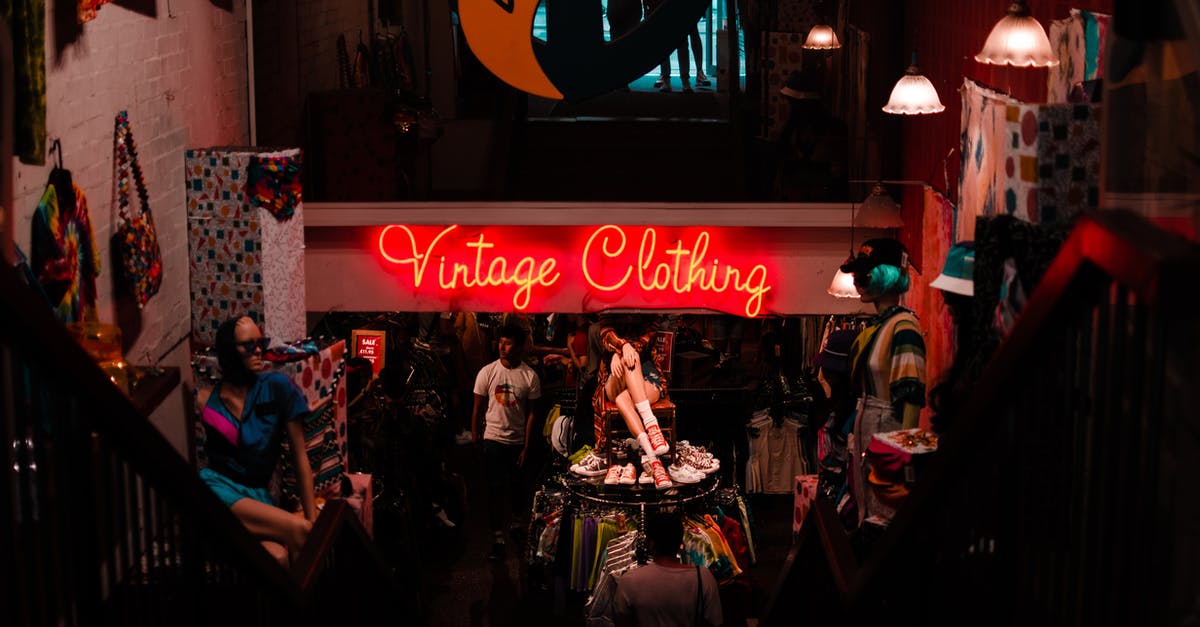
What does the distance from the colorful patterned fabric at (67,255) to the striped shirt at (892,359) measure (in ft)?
11.1

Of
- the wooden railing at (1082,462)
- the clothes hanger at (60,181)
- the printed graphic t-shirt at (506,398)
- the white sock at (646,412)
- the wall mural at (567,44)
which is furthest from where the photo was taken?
the printed graphic t-shirt at (506,398)

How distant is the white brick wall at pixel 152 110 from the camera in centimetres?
604

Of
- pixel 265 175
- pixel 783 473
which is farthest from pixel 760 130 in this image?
pixel 265 175

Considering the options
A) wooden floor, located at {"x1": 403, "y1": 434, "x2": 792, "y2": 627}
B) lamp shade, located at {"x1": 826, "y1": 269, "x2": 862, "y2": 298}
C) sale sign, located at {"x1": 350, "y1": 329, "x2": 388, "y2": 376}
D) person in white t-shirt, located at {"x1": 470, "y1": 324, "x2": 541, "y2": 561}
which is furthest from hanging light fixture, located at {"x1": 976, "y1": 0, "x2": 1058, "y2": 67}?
sale sign, located at {"x1": 350, "y1": 329, "x2": 388, "y2": 376}

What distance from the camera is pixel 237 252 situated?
7.28 m

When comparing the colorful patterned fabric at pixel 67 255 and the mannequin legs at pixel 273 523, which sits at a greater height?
the colorful patterned fabric at pixel 67 255

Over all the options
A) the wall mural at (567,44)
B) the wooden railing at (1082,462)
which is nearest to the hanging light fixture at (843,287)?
the wall mural at (567,44)

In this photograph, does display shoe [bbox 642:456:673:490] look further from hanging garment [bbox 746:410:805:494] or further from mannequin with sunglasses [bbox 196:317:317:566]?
mannequin with sunglasses [bbox 196:317:317:566]

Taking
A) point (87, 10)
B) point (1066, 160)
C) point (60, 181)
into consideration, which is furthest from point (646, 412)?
point (1066, 160)

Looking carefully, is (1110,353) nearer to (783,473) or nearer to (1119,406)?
(1119,406)

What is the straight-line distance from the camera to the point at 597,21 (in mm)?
9039

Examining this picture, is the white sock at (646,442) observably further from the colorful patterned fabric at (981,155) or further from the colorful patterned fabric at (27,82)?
the colorful patterned fabric at (27,82)

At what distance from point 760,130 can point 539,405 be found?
9.19ft

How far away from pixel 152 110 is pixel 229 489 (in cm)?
241
